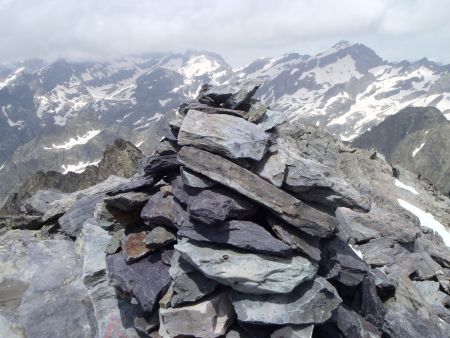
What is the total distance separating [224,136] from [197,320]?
20.3 feet

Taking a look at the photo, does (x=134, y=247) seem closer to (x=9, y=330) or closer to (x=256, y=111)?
→ (x=9, y=330)

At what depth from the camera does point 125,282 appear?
53.8 ft

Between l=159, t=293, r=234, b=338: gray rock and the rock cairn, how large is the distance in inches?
1.2

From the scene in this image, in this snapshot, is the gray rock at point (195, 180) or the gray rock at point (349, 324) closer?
the gray rock at point (349, 324)

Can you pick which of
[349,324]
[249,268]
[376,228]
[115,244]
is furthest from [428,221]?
[115,244]

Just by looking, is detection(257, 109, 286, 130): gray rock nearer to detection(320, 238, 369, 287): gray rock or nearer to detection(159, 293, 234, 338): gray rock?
detection(320, 238, 369, 287): gray rock

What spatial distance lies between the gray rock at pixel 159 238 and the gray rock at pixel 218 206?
164cm

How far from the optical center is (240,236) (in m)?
15.0

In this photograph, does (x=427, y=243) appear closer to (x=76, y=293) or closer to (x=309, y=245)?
(x=309, y=245)

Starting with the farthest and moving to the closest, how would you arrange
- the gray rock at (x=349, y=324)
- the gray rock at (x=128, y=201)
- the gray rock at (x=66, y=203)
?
the gray rock at (x=66, y=203) < the gray rock at (x=128, y=201) < the gray rock at (x=349, y=324)

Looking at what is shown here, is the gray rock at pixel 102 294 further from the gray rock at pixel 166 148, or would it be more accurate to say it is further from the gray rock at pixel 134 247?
the gray rock at pixel 166 148

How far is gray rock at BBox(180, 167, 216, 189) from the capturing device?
15.7m

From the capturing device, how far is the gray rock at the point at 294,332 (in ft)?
47.2

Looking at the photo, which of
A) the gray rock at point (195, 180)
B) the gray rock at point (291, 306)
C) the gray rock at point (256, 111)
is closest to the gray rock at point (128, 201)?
the gray rock at point (195, 180)
